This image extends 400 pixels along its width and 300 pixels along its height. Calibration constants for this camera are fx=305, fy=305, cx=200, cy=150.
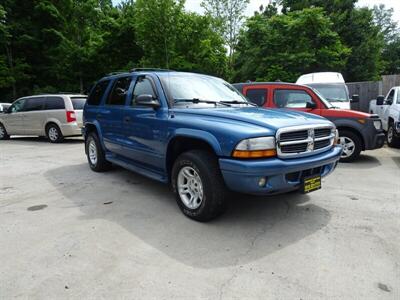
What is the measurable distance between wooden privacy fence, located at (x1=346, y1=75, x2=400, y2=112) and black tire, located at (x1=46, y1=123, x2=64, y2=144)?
41.6ft

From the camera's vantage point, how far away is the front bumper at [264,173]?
10.2 ft

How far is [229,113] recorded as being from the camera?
146 inches

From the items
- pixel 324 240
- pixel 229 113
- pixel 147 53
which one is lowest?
pixel 324 240

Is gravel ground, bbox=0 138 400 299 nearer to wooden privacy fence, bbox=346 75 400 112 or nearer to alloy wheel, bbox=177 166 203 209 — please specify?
alloy wheel, bbox=177 166 203 209

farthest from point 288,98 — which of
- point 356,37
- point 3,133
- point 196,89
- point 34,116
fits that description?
point 356,37

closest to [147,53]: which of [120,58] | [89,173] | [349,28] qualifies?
[120,58]

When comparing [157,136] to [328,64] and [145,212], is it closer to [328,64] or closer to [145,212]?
[145,212]

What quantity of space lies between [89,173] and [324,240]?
15.5 ft

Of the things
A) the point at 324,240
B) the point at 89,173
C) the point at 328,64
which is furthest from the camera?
the point at 328,64

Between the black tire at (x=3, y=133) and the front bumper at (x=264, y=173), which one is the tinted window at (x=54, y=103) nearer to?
the black tire at (x=3, y=133)

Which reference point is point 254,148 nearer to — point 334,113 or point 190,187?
point 190,187

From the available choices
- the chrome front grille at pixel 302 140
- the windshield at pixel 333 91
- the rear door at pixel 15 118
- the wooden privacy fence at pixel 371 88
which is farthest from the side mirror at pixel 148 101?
the wooden privacy fence at pixel 371 88

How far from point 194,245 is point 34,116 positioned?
10.5 meters

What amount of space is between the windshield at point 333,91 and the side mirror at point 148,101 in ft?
22.9
